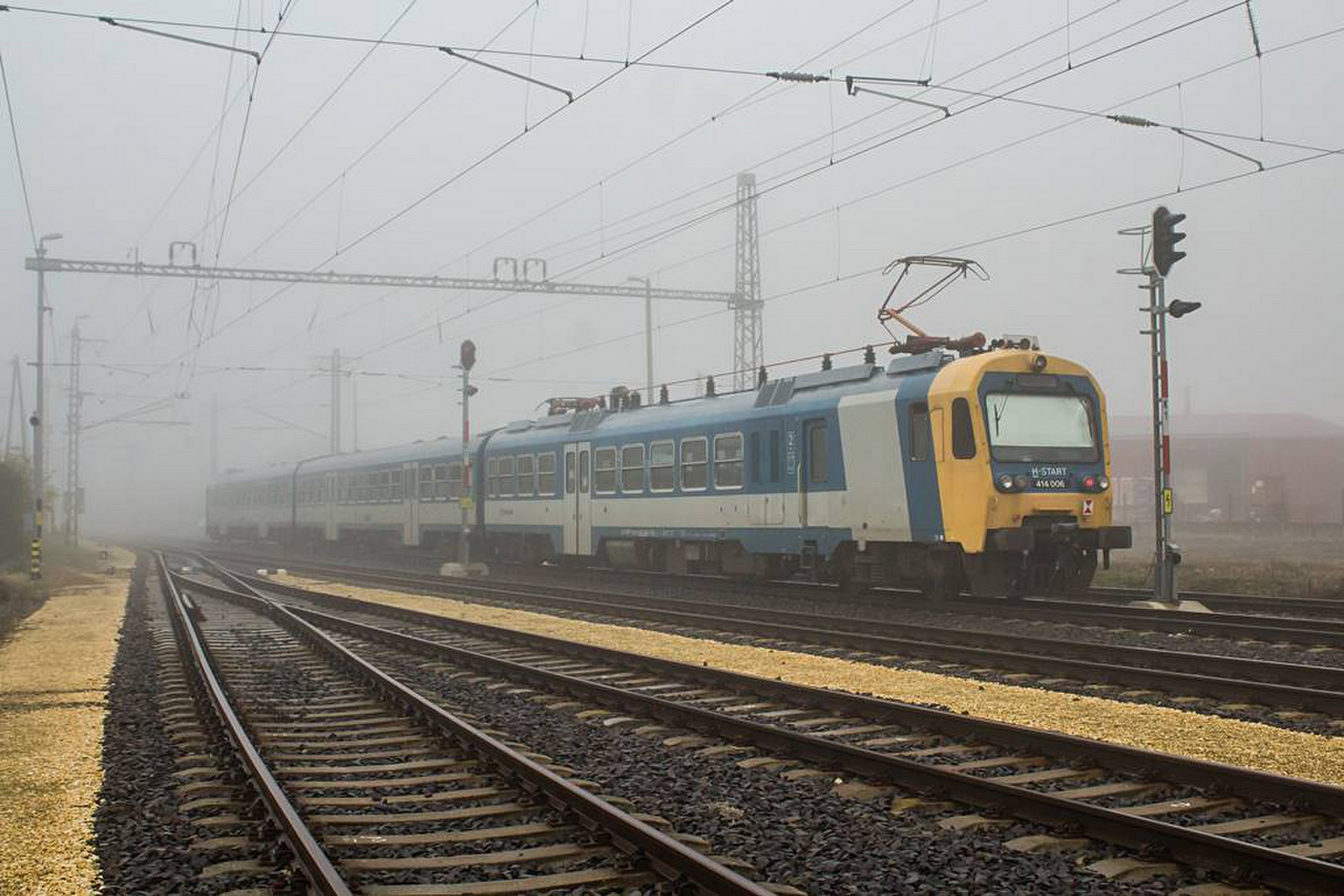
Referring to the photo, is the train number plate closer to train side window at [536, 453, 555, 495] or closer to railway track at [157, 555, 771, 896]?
railway track at [157, 555, 771, 896]

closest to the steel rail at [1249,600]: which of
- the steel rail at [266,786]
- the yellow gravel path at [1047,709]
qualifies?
the yellow gravel path at [1047,709]

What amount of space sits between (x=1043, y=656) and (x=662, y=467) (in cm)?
1116

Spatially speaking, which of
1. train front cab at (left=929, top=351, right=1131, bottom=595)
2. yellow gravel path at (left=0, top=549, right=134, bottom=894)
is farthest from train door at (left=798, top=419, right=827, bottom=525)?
yellow gravel path at (left=0, top=549, right=134, bottom=894)

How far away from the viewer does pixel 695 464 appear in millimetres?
20875

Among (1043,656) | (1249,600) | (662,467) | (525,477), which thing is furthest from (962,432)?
(525,477)

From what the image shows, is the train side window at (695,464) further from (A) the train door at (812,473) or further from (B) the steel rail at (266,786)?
(B) the steel rail at (266,786)

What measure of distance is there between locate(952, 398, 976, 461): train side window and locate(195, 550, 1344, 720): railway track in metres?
2.57

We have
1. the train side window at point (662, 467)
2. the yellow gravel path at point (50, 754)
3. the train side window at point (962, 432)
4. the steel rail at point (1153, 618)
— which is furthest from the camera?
the train side window at point (662, 467)

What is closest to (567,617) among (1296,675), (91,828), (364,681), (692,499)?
(692,499)

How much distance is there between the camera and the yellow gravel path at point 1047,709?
7.12 metres

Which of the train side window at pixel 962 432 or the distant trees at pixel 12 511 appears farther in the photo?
the distant trees at pixel 12 511

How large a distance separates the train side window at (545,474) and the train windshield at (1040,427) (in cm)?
1278

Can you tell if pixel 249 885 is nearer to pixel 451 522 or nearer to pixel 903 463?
pixel 903 463

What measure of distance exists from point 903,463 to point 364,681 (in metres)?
7.99
